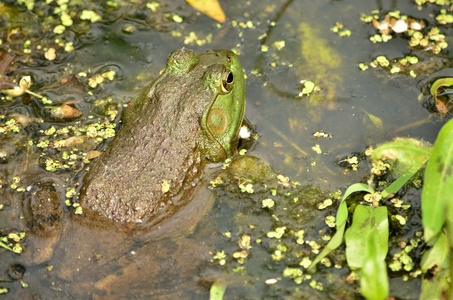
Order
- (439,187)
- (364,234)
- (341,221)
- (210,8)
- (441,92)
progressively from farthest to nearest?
(210,8) → (441,92) → (341,221) → (364,234) → (439,187)

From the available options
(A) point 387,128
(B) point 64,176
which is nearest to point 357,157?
(A) point 387,128

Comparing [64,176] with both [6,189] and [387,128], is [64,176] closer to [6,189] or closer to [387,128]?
[6,189]

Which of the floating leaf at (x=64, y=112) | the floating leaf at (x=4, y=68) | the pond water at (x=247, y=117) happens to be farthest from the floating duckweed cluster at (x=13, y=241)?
the floating leaf at (x=4, y=68)

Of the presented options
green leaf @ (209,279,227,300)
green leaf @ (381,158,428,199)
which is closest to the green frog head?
green leaf @ (209,279,227,300)

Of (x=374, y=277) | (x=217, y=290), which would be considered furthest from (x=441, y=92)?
(x=217, y=290)

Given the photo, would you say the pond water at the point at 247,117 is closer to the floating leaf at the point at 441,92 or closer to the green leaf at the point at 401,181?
the floating leaf at the point at 441,92

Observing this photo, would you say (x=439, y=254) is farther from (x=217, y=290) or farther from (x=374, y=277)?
(x=217, y=290)
